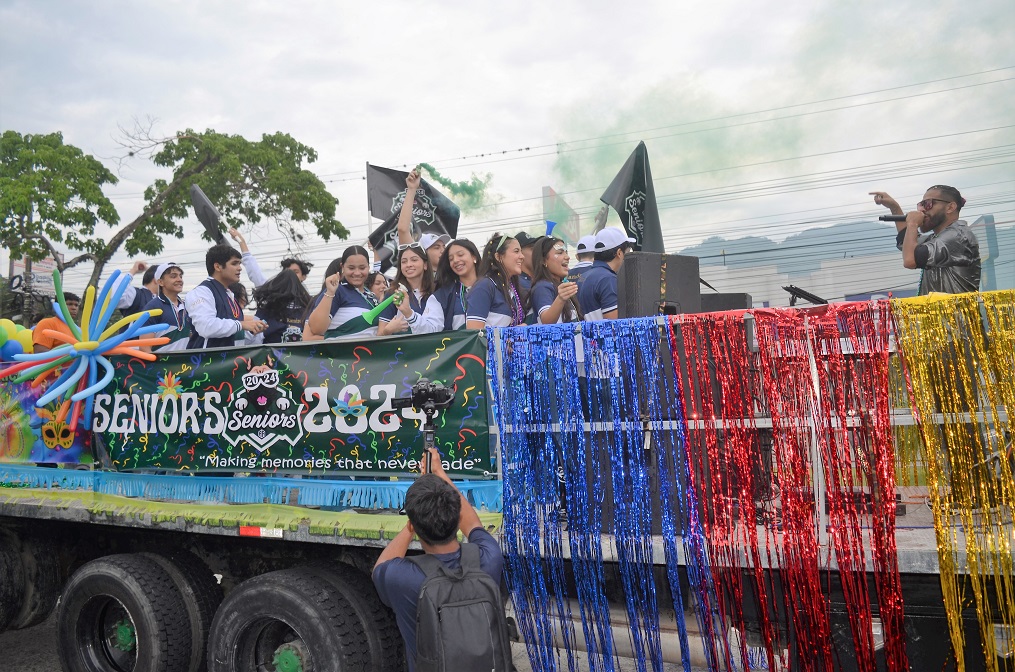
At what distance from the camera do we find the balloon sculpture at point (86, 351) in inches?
188


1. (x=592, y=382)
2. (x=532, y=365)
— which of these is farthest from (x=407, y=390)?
(x=592, y=382)

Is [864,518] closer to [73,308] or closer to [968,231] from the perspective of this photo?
[968,231]

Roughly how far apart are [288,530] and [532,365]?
1.55 m

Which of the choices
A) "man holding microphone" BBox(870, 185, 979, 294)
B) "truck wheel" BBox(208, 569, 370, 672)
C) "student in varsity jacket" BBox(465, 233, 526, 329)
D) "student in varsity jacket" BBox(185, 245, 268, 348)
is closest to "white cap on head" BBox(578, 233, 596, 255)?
"student in varsity jacket" BBox(465, 233, 526, 329)

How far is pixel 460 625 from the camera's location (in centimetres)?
276

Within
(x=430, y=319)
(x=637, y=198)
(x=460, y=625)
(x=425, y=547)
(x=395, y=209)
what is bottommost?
(x=460, y=625)

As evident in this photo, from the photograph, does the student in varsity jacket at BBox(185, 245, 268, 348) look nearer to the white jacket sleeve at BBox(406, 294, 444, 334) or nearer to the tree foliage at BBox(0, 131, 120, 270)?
the white jacket sleeve at BBox(406, 294, 444, 334)

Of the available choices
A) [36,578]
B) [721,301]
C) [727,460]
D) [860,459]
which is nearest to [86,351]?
[36,578]

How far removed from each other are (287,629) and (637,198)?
5.39m

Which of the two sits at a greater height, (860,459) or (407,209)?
(407,209)

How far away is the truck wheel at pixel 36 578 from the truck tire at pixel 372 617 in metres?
2.59

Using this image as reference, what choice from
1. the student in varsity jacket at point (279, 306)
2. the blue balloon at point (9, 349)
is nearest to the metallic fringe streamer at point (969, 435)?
the student in varsity jacket at point (279, 306)

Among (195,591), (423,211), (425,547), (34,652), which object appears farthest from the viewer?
(423,211)

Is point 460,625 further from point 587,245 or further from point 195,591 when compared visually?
point 587,245
